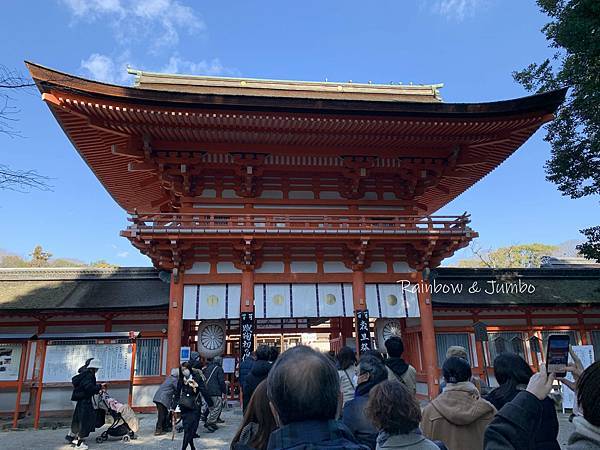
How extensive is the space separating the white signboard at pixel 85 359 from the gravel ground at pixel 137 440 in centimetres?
122

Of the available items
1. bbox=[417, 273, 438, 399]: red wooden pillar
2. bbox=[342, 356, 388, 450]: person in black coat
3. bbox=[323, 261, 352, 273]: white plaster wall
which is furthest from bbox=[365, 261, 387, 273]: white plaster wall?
bbox=[342, 356, 388, 450]: person in black coat

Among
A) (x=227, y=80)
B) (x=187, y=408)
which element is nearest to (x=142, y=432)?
(x=187, y=408)

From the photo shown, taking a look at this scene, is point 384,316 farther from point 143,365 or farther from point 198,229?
point 143,365

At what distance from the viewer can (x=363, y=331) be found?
1130 cm

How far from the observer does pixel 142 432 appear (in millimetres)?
9031

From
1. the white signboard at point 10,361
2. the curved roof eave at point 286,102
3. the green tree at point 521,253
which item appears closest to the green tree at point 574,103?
the curved roof eave at point 286,102

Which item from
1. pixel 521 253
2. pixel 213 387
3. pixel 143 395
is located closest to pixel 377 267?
pixel 213 387

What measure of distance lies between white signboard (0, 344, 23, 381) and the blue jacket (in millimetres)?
11520

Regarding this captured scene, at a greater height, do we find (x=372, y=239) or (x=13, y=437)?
(x=372, y=239)

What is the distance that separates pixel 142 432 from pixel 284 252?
5715mm

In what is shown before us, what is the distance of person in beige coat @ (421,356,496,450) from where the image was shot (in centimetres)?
300

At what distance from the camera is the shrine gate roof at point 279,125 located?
988 cm

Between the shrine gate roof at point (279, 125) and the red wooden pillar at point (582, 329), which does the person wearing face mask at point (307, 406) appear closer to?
the shrine gate roof at point (279, 125)

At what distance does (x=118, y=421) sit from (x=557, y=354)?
9.00 m
